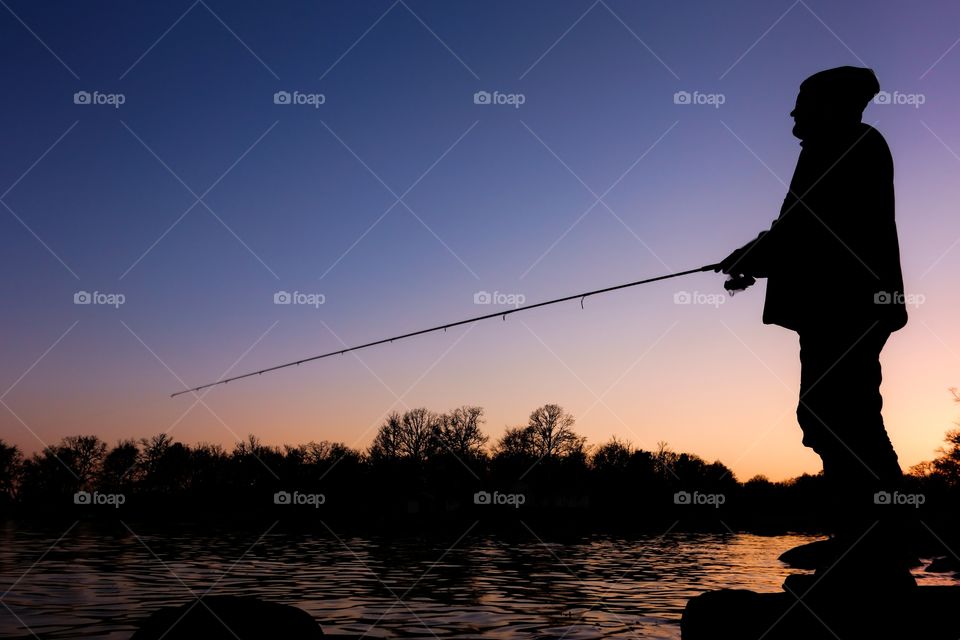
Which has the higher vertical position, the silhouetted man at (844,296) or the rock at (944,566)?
the silhouetted man at (844,296)

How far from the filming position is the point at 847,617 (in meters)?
6.14

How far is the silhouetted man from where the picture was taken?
6410mm

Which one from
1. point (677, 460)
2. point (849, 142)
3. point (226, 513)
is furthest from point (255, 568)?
point (677, 460)

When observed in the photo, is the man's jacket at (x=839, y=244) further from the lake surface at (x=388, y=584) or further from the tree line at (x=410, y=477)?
the tree line at (x=410, y=477)

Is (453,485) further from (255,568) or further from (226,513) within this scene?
(255,568)

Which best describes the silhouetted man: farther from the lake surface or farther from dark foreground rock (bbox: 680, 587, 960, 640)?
the lake surface

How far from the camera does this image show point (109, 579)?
16.9m
